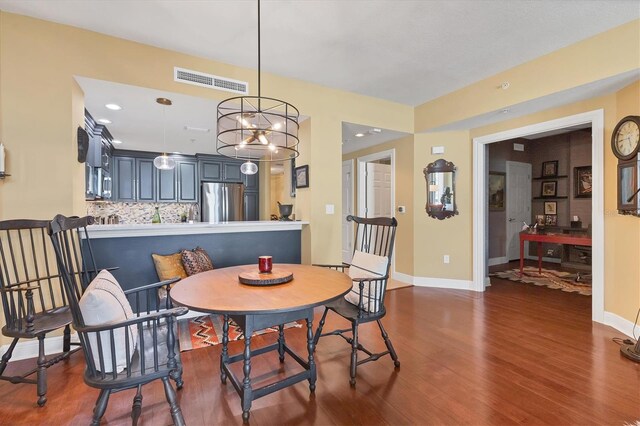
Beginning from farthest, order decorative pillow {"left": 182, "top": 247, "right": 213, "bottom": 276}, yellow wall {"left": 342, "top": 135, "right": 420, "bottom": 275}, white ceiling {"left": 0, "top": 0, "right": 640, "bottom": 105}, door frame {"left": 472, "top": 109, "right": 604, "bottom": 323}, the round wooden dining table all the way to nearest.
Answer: yellow wall {"left": 342, "top": 135, "right": 420, "bottom": 275}, door frame {"left": 472, "top": 109, "right": 604, "bottom": 323}, decorative pillow {"left": 182, "top": 247, "right": 213, "bottom": 276}, white ceiling {"left": 0, "top": 0, "right": 640, "bottom": 105}, the round wooden dining table

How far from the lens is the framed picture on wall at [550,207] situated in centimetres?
621

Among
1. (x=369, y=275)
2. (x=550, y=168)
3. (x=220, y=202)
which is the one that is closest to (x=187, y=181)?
(x=220, y=202)

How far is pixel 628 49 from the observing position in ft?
8.22

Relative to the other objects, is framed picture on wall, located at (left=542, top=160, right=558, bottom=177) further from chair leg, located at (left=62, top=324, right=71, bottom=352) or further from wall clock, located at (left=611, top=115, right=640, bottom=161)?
chair leg, located at (left=62, top=324, right=71, bottom=352)

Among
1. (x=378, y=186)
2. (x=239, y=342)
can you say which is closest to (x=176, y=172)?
(x=378, y=186)

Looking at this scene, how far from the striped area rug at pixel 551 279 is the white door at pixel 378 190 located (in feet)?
7.40

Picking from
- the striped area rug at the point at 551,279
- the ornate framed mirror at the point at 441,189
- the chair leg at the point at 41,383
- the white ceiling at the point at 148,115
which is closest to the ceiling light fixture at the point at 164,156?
the white ceiling at the point at 148,115

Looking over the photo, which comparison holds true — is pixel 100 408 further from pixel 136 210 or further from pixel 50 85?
pixel 136 210

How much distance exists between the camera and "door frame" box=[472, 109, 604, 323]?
3131 millimetres

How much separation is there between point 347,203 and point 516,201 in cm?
371

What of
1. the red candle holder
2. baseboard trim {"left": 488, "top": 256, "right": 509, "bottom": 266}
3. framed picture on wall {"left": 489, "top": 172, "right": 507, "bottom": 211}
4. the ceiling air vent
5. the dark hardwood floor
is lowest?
the dark hardwood floor

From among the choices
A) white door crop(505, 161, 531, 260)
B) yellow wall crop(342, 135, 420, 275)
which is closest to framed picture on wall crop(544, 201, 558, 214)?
white door crop(505, 161, 531, 260)

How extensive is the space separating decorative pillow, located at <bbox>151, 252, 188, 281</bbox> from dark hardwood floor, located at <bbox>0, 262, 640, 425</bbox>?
76 cm

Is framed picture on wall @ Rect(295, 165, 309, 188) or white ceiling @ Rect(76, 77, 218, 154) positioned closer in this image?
white ceiling @ Rect(76, 77, 218, 154)
